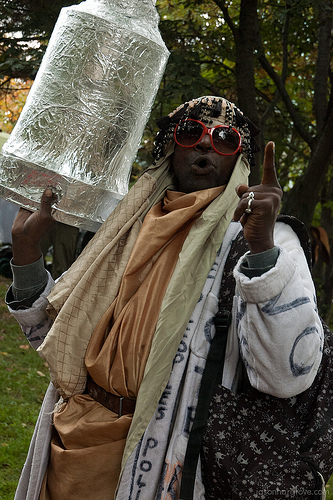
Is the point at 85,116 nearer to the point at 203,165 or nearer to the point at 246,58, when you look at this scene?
the point at 203,165

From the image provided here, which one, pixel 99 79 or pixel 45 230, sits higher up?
pixel 99 79

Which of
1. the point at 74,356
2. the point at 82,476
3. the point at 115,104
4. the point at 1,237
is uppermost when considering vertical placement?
the point at 115,104

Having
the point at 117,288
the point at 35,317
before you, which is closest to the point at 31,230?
the point at 35,317

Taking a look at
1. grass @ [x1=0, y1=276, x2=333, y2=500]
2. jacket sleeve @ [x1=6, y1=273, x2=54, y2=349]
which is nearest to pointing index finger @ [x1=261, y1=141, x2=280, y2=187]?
jacket sleeve @ [x1=6, y1=273, x2=54, y2=349]

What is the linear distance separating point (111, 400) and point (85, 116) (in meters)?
1.24

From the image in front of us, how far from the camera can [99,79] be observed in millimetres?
2619

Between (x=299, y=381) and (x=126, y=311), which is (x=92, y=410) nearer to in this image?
(x=126, y=311)

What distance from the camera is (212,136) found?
2.56 m

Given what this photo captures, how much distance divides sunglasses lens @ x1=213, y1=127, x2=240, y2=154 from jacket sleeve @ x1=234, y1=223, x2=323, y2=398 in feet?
2.78

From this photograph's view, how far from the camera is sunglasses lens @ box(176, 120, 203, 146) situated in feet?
8.49

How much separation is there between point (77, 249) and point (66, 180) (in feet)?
24.0

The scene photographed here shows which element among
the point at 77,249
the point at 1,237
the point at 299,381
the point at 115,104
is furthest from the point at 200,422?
the point at 1,237

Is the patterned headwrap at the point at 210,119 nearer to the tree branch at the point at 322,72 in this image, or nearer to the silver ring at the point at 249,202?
the silver ring at the point at 249,202

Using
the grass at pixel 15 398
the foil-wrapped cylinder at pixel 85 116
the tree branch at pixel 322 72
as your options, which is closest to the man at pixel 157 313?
the foil-wrapped cylinder at pixel 85 116
